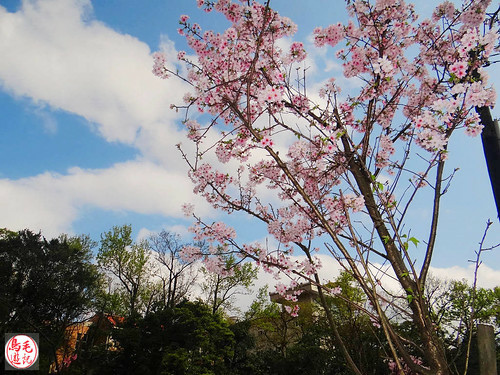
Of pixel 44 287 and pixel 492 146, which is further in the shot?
pixel 44 287

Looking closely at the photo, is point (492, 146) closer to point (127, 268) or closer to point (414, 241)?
point (414, 241)

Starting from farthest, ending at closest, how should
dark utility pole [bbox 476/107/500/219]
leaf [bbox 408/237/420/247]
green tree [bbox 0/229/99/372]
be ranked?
green tree [bbox 0/229/99/372] → dark utility pole [bbox 476/107/500/219] → leaf [bbox 408/237/420/247]

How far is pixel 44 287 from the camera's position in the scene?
18.3m

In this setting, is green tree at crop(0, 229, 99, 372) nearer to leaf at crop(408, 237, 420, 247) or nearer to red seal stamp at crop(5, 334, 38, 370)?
red seal stamp at crop(5, 334, 38, 370)

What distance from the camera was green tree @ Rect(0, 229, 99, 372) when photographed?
16873 millimetres

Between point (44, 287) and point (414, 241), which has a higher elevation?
point (44, 287)

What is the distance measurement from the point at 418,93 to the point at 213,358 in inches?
483

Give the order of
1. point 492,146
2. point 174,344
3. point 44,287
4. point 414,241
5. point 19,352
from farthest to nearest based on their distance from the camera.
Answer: point 44,287, point 174,344, point 19,352, point 492,146, point 414,241

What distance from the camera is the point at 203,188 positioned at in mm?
4422

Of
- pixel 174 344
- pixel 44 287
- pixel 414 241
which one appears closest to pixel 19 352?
pixel 174 344

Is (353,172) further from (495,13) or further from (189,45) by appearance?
(189,45)

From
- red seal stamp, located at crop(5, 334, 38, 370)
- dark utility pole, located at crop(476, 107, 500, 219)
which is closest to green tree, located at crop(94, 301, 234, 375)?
red seal stamp, located at crop(5, 334, 38, 370)

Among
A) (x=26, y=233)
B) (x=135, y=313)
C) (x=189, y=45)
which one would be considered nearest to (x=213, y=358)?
(x=135, y=313)

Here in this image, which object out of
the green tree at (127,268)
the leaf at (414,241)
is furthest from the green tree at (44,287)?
the leaf at (414,241)
